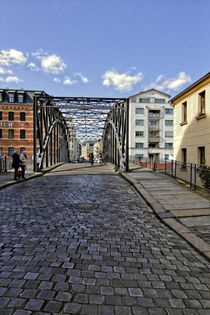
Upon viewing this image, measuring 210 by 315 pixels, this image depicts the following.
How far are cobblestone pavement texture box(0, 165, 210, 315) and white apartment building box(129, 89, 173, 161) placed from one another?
51.7m

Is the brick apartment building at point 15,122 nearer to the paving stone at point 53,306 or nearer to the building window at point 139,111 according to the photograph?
the building window at point 139,111

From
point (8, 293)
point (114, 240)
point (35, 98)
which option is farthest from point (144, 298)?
point (35, 98)

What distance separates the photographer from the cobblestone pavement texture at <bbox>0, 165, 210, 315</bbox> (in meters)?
2.73

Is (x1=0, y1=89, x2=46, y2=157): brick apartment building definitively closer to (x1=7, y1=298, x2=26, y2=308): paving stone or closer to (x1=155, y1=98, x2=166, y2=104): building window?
(x1=155, y1=98, x2=166, y2=104): building window

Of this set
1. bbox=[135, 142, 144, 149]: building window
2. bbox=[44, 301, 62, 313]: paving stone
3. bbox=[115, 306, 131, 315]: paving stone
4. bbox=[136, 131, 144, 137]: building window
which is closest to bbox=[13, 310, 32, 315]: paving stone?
bbox=[44, 301, 62, 313]: paving stone

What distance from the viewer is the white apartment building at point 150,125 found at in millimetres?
57972

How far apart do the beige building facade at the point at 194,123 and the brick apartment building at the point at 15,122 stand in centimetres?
3591

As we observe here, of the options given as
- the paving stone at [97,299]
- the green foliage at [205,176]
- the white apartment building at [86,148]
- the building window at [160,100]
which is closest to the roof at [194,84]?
the green foliage at [205,176]

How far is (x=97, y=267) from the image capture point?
3.60 m

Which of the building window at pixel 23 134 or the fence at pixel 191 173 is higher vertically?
the building window at pixel 23 134

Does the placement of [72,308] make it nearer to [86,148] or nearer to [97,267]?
[97,267]

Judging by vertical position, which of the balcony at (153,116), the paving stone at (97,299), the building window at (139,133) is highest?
the balcony at (153,116)

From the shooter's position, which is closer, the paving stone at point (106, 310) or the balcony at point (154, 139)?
the paving stone at point (106, 310)

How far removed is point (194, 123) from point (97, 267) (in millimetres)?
13193
